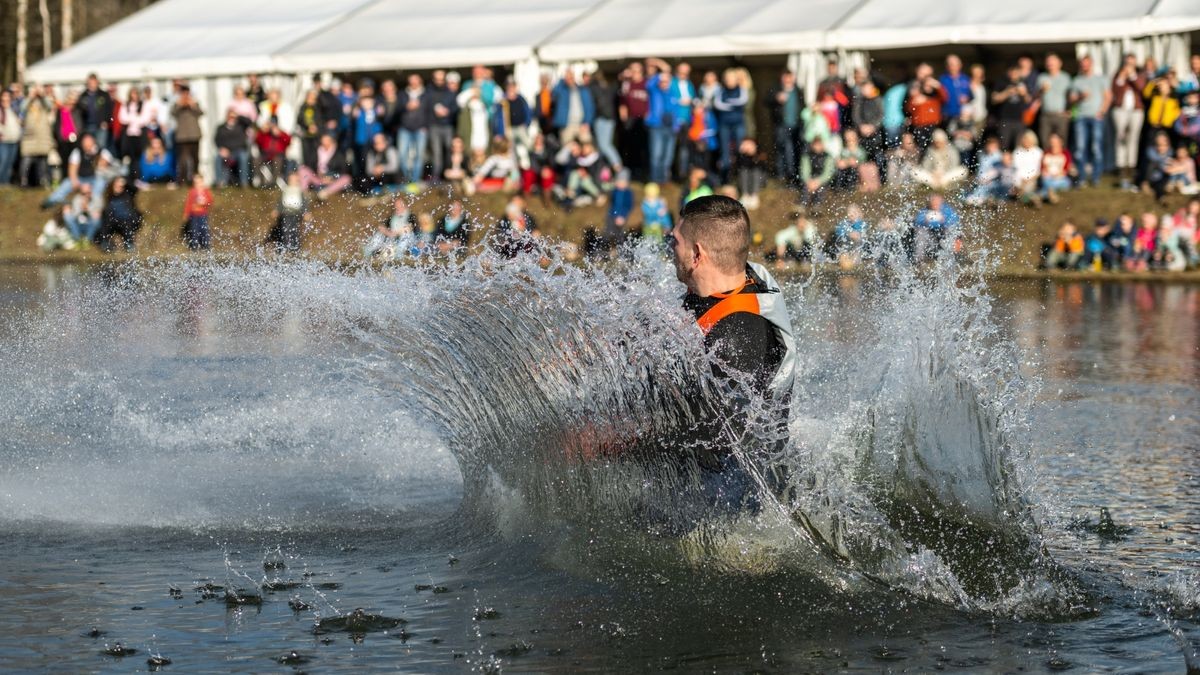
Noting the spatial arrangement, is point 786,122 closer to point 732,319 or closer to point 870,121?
point 870,121

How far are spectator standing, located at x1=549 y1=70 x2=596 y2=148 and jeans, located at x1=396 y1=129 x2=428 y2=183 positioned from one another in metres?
1.70

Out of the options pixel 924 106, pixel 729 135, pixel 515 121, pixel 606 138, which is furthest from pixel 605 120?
pixel 924 106

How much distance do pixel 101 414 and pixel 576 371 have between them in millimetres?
4869

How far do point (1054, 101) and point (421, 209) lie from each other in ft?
31.1

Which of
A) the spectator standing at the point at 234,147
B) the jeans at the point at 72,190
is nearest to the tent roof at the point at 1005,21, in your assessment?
the spectator standing at the point at 234,147

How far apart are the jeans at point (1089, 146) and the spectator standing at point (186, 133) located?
15236 mm

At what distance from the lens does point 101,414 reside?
10.9 m

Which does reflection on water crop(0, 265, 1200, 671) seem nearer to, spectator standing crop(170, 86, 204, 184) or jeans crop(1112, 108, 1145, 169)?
jeans crop(1112, 108, 1145, 169)

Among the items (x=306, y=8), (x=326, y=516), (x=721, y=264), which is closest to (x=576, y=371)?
(x=721, y=264)

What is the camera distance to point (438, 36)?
31.5 m

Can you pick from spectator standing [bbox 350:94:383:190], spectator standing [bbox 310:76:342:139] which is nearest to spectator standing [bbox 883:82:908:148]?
spectator standing [bbox 350:94:383:190]

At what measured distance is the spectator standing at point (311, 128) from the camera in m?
28.8

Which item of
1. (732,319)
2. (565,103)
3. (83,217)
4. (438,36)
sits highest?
(438,36)

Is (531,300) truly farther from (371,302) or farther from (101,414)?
(101,414)
